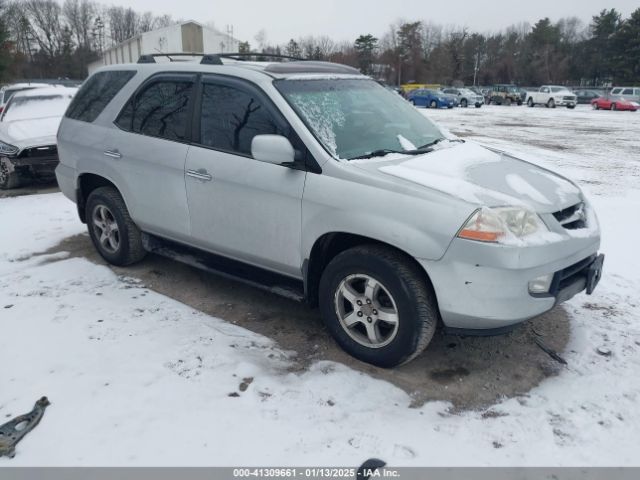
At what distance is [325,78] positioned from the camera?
13.1 ft

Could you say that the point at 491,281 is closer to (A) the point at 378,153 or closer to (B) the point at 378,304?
(B) the point at 378,304

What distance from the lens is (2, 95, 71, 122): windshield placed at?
32.9 ft

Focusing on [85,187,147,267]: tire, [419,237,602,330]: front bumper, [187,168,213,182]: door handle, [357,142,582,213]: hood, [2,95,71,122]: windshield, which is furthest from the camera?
[2,95,71,122]: windshield

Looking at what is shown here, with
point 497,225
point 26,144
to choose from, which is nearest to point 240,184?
point 497,225

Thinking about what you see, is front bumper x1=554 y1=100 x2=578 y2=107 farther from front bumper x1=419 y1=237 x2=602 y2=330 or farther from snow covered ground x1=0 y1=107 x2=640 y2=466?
front bumper x1=419 y1=237 x2=602 y2=330

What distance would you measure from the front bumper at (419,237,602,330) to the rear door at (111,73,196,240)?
7.14 ft

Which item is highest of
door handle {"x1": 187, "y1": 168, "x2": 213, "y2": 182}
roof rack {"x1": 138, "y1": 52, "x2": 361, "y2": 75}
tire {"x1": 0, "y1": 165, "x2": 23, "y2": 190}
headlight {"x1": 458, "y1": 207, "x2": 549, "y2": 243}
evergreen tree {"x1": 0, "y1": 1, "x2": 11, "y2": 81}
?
evergreen tree {"x1": 0, "y1": 1, "x2": 11, "y2": 81}

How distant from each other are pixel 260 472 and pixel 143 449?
0.61 meters

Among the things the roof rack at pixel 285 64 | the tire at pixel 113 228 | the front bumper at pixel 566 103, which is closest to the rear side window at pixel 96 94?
the roof rack at pixel 285 64

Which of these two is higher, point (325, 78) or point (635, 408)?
point (325, 78)

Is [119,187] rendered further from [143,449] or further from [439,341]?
[439,341]

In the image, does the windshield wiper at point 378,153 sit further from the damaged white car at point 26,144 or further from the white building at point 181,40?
the white building at point 181,40

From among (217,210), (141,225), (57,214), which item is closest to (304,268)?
(217,210)

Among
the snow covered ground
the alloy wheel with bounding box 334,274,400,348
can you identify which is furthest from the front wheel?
the alloy wheel with bounding box 334,274,400,348
